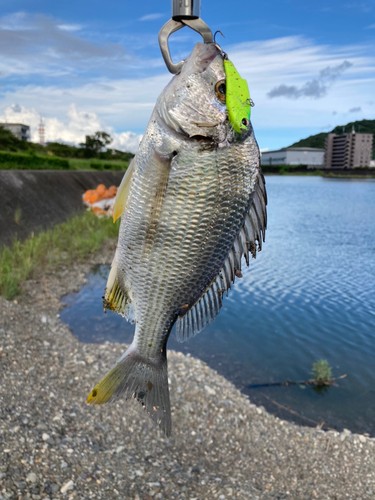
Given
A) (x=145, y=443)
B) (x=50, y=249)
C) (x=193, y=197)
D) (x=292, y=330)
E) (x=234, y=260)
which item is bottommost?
(x=292, y=330)

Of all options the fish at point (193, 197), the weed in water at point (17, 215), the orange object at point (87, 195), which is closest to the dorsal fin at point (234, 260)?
the fish at point (193, 197)

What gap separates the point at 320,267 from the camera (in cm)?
1445

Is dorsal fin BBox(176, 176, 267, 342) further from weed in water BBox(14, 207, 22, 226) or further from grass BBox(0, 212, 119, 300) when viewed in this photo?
weed in water BBox(14, 207, 22, 226)

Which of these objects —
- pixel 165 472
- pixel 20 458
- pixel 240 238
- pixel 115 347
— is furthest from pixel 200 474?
pixel 240 238

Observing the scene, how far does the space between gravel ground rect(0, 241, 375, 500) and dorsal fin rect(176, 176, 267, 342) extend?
284 cm

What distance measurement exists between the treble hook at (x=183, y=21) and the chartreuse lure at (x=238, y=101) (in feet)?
0.66

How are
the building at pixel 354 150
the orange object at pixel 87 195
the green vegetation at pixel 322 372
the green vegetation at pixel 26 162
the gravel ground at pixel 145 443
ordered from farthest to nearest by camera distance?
the building at pixel 354 150
the orange object at pixel 87 195
the green vegetation at pixel 26 162
the green vegetation at pixel 322 372
the gravel ground at pixel 145 443

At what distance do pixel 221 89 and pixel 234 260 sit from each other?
75cm

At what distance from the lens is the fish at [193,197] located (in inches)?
69.9

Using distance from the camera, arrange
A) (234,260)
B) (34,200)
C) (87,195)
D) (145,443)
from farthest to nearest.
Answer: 1. (87,195)
2. (34,200)
3. (145,443)
4. (234,260)

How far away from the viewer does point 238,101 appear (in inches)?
68.9

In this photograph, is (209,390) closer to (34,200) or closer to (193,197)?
(193,197)

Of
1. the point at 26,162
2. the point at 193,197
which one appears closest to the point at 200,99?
the point at 193,197

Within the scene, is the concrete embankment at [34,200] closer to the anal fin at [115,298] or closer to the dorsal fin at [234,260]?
the anal fin at [115,298]
